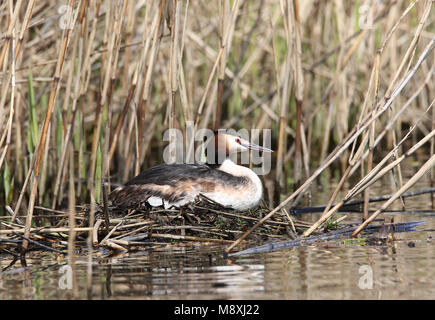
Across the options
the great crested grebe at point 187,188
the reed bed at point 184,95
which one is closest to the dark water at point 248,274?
the reed bed at point 184,95

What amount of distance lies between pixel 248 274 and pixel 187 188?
6.33 ft

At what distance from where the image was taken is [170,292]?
414 cm

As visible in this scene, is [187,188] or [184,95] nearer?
[187,188]

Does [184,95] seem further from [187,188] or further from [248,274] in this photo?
[248,274]

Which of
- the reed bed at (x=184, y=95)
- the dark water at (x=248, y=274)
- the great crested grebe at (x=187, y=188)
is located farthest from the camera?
the great crested grebe at (x=187, y=188)

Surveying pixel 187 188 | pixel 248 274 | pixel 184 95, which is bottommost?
pixel 248 274

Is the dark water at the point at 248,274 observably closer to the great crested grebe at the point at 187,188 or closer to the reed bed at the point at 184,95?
the reed bed at the point at 184,95

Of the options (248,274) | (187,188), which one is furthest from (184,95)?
(248,274)

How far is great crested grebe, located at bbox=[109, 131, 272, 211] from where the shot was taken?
247 inches

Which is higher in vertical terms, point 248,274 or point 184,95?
point 184,95

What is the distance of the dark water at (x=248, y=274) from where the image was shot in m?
4.06

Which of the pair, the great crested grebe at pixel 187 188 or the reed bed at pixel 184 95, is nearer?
the reed bed at pixel 184 95

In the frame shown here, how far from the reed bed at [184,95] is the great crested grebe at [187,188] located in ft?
0.70

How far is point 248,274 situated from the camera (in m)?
4.48
